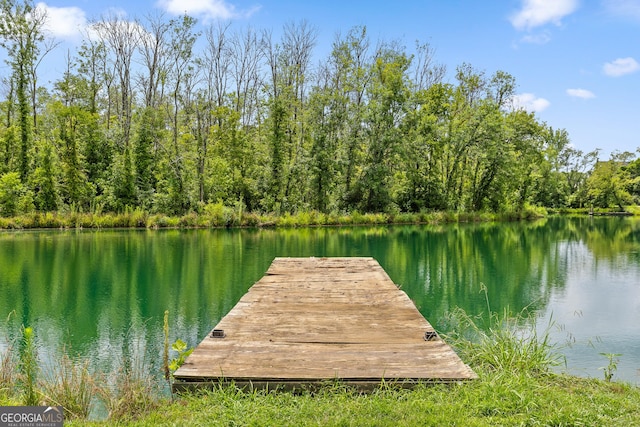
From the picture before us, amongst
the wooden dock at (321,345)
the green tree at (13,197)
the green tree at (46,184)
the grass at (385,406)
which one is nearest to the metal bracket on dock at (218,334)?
the wooden dock at (321,345)

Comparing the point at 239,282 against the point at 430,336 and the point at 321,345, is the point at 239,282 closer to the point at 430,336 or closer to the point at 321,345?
the point at 321,345

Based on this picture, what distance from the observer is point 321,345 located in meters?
4.83

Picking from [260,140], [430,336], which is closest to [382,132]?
[260,140]

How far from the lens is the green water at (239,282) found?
7.27 metres

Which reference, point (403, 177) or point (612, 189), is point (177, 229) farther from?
point (612, 189)

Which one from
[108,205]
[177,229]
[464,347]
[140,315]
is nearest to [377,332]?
[464,347]

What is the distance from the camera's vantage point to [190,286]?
1122 centimetres

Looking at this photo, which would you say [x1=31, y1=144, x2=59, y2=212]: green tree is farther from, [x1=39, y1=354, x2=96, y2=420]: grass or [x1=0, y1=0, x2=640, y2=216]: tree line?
[x1=39, y1=354, x2=96, y2=420]: grass

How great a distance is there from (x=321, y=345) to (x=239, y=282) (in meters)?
6.89

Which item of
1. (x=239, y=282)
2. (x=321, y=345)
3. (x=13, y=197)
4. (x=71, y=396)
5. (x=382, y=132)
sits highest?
(x=382, y=132)

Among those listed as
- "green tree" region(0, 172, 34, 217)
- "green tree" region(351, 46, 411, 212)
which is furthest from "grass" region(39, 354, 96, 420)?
"green tree" region(351, 46, 411, 212)

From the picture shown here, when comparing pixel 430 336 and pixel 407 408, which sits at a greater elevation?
pixel 430 336

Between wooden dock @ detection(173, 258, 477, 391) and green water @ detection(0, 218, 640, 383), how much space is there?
1.35 metres

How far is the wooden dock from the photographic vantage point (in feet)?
13.3
